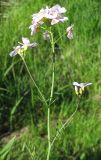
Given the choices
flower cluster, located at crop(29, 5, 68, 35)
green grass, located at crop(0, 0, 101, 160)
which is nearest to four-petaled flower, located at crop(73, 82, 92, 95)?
flower cluster, located at crop(29, 5, 68, 35)

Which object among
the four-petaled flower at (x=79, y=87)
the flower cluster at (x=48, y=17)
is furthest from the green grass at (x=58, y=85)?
the flower cluster at (x=48, y=17)

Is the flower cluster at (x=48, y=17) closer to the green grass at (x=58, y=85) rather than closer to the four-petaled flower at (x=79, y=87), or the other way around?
the four-petaled flower at (x=79, y=87)

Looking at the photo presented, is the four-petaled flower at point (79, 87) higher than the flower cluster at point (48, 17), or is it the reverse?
the flower cluster at point (48, 17)

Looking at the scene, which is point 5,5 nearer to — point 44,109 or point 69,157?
point 44,109

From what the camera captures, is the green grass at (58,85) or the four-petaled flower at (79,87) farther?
the green grass at (58,85)

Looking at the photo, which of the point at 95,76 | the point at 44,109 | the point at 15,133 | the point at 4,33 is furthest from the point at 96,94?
the point at 4,33

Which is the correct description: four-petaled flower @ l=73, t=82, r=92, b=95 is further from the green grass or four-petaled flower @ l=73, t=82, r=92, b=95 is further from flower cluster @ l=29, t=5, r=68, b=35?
the green grass

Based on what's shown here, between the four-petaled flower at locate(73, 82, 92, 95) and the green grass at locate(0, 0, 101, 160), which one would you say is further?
the green grass at locate(0, 0, 101, 160)

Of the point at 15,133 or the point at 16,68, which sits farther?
the point at 16,68
